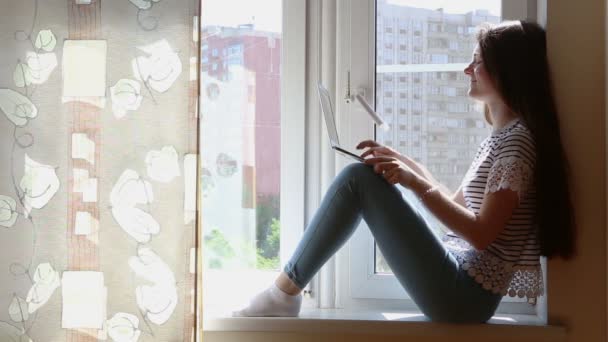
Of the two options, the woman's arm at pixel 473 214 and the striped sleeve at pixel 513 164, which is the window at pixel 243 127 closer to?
the woman's arm at pixel 473 214

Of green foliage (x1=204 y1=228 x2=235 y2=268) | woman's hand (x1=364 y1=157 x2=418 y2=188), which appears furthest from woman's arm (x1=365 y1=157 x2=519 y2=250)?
green foliage (x1=204 y1=228 x2=235 y2=268)

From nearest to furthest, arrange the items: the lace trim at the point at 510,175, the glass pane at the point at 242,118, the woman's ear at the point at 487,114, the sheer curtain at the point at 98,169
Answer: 1. the lace trim at the point at 510,175
2. the sheer curtain at the point at 98,169
3. the woman's ear at the point at 487,114
4. the glass pane at the point at 242,118

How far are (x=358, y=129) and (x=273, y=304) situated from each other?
1.69ft

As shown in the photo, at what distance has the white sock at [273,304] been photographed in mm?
1658

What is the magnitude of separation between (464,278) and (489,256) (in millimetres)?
75

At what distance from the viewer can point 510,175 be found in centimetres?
151

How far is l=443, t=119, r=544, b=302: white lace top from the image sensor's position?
5.05ft

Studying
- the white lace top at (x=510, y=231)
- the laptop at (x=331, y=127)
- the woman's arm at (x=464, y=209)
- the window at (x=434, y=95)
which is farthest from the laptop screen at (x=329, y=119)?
the white lace top at (x=510, y=231)

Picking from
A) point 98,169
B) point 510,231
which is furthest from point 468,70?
point 98,169

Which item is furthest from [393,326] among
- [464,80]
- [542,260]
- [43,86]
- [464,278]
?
[43,86]

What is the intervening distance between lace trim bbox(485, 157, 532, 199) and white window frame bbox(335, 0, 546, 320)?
16.1 inches

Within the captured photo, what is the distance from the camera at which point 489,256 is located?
1585mm

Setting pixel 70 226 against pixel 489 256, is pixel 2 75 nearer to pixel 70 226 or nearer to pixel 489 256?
pixel 70 226

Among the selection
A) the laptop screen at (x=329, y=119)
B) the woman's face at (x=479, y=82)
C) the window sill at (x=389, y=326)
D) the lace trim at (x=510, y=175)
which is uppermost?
the woman's face at (x=479, y=82)
